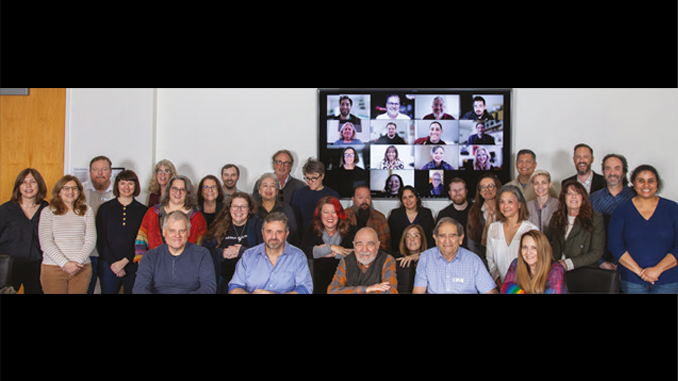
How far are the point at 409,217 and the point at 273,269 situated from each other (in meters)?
1.44

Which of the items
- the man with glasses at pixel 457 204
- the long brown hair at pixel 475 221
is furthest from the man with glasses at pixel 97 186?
the long brown hair at pixel 475 221

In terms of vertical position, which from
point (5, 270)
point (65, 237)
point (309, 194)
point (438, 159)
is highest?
point (438, 159)

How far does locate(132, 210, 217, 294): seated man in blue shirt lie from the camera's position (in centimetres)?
343

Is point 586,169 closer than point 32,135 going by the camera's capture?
Yes

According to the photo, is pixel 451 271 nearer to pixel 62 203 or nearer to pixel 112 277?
pixel 112 277

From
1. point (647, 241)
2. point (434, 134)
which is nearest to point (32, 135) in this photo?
point (434, 134)

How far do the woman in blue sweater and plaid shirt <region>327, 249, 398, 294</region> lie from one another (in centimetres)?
165

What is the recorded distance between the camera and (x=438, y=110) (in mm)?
5480

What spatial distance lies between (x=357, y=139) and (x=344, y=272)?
7.45ft

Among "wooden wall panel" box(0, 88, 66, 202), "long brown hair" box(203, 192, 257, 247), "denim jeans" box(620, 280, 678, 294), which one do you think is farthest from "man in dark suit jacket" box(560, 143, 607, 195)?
"wooden wall panel" box(0, 88, 66, 202)

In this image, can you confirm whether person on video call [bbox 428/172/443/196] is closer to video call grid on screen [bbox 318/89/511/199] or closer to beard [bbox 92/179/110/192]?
video call grid on screen [bbox 318/89/511/199]

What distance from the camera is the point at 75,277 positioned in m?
3.94

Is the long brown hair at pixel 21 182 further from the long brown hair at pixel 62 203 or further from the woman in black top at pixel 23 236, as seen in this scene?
the long brown hair at pixel 62 203

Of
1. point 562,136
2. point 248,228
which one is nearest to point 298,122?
point 248,228
